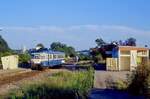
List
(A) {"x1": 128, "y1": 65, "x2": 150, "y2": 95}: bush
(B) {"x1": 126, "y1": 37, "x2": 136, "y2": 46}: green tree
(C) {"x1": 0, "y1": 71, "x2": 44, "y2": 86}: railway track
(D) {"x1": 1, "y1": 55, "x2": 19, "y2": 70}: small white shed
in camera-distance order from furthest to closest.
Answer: (B) {"x1": 126, "y1": 37, "x2": 136, "y2": 46}: green tree < (D) {"x1": 1, "y1": 55, "x2": 19, "y2": 70}: small white shed < (C) {"x1": 0, "y1": 71, "x2": 44, "y2": 86}: railway track < (A) {"x1": 128, "y1": 65, "x2": 150, "y2": 95}: bush

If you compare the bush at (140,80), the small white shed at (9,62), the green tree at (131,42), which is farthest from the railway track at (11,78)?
the green tree at (131,42)

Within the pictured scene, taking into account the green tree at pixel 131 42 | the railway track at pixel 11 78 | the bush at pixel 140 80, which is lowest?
the railway track at pixel 11 78

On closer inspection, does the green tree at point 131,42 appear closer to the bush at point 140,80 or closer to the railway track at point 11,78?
the railway track at point 11,78

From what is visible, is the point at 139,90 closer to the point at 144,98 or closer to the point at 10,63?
the point at 144,98

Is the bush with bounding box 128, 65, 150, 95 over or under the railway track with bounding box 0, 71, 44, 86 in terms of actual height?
over

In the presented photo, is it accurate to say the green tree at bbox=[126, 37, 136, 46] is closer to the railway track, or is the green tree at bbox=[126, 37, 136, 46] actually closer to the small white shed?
the small white shed

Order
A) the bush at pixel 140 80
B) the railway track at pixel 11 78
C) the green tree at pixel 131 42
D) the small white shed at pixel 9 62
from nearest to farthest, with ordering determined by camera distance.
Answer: the bush at pixel 140 80
the railway track at pixel 11 78
the small white shed at pixel 9 62
the green tree at pixel 131 42

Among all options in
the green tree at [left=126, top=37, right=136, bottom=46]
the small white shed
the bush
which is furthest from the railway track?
the green tree at [left=126, top=37, right=136, bottom=46]

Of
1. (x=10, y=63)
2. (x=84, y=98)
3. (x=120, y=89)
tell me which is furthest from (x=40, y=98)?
(x=10, y=63)

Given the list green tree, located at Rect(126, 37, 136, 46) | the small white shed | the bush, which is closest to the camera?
the bush

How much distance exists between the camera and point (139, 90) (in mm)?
26203

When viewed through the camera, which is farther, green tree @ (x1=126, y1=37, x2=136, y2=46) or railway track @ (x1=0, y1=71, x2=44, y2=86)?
green tree @ (x1=126, y1=37, x2=136, y2=46)

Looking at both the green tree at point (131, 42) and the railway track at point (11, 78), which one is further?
the green tree at point (131, 42)

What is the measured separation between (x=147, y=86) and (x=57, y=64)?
180 ft
